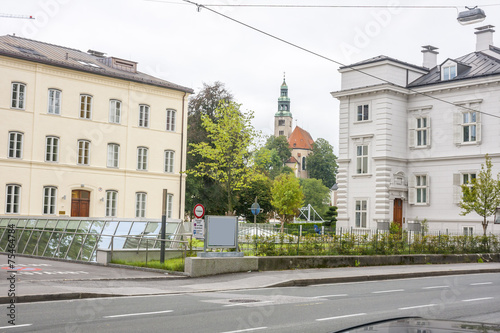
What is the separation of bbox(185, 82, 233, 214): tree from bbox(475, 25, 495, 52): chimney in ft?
87.1

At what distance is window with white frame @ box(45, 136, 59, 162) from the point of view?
4648cm

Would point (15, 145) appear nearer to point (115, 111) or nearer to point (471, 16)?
point (115, 111)

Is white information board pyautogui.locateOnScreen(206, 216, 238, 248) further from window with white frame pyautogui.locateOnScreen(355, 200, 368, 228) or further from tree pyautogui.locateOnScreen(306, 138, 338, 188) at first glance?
tree pyautogui.locateOnScreen(306, 138, 338, 188)

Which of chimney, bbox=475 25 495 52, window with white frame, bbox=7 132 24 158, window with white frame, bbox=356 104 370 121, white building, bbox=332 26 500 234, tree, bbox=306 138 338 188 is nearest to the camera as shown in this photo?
white building, bbox=332 26 500 234

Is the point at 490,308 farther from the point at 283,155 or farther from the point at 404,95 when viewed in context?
the point at 283,155

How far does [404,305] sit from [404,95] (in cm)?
3471

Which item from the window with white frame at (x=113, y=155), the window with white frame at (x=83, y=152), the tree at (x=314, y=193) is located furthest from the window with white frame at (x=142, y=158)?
the tree at (x=314, y=193)

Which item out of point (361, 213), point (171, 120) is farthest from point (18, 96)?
point (361, 213)

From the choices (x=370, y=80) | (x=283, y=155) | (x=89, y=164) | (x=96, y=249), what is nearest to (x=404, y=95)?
(x=370, y=80)

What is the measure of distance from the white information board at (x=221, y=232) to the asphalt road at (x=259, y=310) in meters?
3.60

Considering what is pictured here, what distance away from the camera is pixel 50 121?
46.8 meters

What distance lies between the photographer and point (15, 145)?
1762 inches

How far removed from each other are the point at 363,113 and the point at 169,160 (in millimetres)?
17510

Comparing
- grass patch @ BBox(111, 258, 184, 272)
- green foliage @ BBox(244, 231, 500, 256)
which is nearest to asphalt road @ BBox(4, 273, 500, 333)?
grass patch @ BBox(111, 258, 184, 272)
